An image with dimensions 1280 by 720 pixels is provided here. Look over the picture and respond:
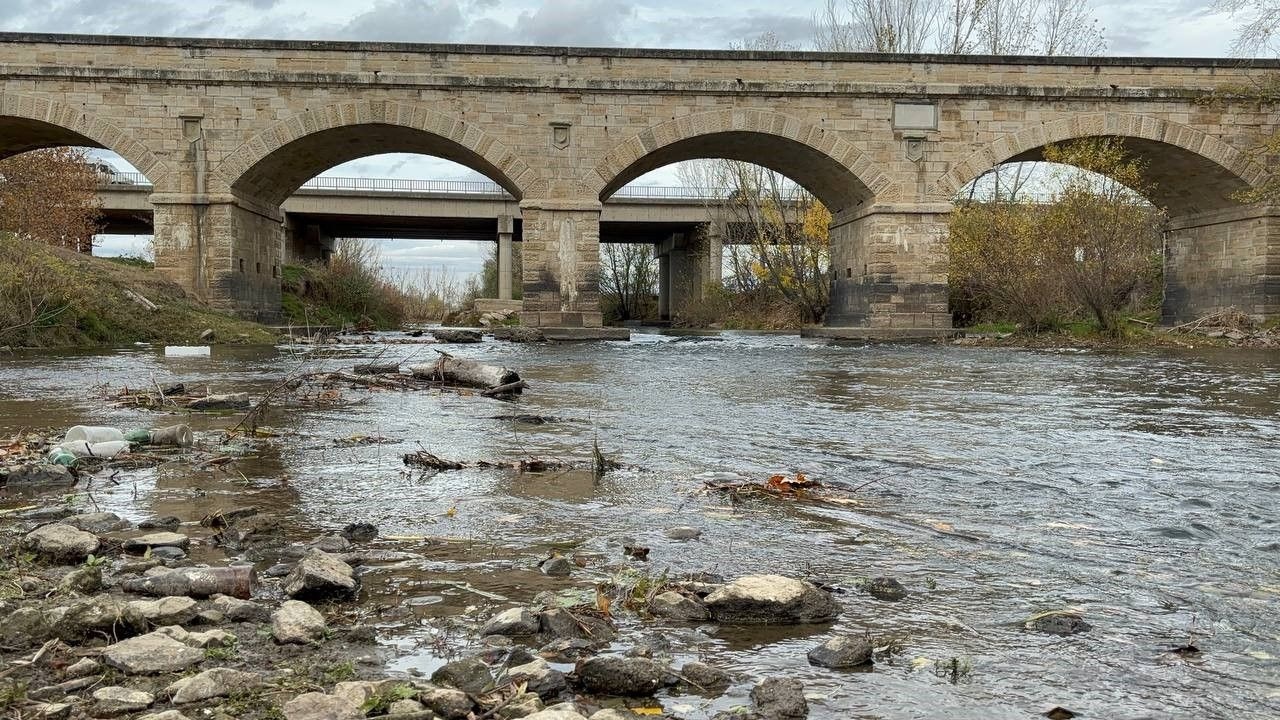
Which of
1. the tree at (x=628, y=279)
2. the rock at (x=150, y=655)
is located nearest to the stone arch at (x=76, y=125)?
the rock at (x=150, y=655)

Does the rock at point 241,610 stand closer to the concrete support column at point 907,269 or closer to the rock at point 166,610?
the rock at point 166,610

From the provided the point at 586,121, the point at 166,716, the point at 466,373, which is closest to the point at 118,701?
the point at 166,716

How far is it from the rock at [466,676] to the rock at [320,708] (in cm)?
21

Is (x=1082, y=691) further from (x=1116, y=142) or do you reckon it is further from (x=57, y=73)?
(x=57, y=73)

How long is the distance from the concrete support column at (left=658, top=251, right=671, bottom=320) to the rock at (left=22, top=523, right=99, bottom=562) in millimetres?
47429

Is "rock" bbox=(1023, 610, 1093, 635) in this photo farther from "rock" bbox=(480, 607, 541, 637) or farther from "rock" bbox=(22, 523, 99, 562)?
"rock" bbox=(22, 523, 99, 562)

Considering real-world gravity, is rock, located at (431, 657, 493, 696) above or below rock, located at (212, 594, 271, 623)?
below

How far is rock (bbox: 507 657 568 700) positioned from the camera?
2066 mm

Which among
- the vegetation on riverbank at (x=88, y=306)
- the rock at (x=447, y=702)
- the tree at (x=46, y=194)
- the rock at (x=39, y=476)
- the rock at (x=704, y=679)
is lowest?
the rock at (x=704, y=679)

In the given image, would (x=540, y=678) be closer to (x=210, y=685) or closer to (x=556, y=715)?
(x=556, y=715)

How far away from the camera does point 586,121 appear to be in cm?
2161

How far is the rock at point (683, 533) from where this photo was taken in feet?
11.2

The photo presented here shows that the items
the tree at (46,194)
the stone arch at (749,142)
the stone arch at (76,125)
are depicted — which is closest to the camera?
the stone arch at (76,125)

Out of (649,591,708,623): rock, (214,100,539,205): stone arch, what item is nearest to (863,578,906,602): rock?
(649,591,708,623): rock
